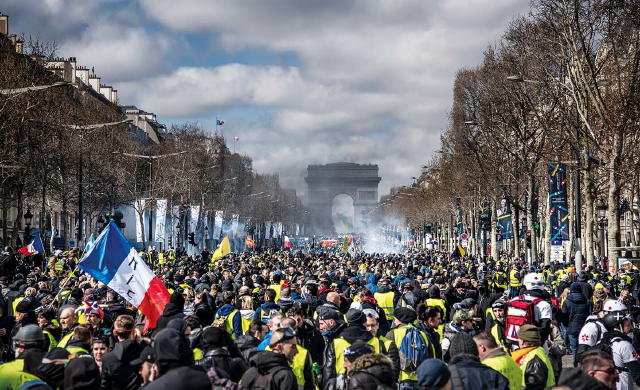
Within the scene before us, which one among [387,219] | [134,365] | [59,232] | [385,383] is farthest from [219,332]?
[387,219]

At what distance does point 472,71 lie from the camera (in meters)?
57.2

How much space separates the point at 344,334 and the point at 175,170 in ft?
203

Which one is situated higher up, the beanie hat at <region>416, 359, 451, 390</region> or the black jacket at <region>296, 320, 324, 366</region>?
the beanie hat at <region>416, 359, 451, 390</region>

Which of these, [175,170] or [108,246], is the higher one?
[175,170]

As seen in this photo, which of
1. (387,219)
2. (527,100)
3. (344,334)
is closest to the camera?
(344,334)

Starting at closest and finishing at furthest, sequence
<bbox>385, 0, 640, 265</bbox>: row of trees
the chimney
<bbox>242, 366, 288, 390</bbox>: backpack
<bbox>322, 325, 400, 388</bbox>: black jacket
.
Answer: <bbox>242, 366, 288, 390</bbox>: backpack < <bbox>322, 325, 400, 388</bbox>: black jacket < <bbox>385, 0, 640, 265</bbox>: row of trees < the chimney

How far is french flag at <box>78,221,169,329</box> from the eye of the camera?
11845mm

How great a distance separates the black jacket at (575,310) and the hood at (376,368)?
33.4ft

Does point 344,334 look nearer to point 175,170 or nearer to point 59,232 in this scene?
point 175,170

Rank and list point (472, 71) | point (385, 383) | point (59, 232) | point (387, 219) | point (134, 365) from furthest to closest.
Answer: point (387, 219)
point (59, 232)
point (472, 71)
point (134, 365)
point (385, 383)

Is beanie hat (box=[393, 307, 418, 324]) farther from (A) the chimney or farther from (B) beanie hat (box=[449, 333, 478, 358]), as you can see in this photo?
(A) the chimney

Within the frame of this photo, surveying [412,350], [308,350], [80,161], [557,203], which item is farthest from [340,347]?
[80,161]

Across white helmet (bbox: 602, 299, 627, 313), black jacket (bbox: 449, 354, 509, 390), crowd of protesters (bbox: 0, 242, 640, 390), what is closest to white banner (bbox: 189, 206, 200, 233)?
crowd of protesters (bbox: 0, 242, 640, 390)

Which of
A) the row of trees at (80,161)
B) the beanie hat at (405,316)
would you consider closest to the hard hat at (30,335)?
the beanie hat at (405,316)
